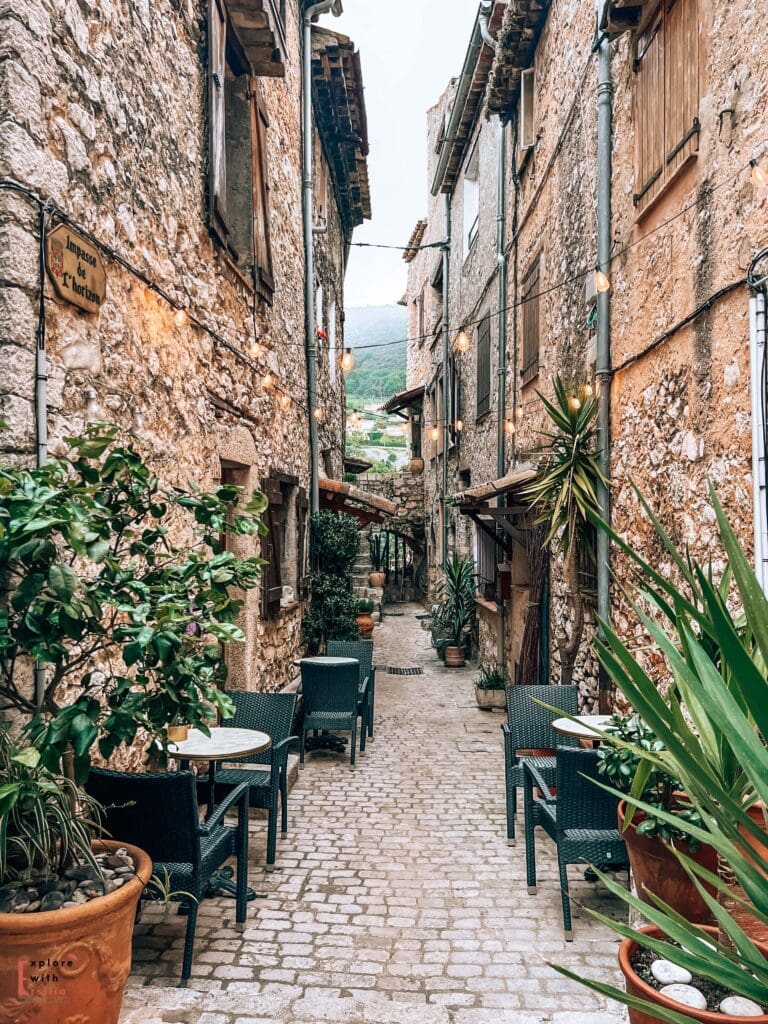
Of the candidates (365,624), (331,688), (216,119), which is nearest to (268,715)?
(331,688)

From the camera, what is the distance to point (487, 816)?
4797mm

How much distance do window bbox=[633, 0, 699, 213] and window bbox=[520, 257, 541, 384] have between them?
9.03ft

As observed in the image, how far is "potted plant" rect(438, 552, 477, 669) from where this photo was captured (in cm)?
1086

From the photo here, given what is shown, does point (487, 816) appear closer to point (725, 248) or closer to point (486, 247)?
point (725, 248)

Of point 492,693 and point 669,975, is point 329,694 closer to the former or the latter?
point 492,693

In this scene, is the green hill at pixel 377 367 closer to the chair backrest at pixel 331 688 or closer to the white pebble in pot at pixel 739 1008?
the chair backrest at pixel 331 688

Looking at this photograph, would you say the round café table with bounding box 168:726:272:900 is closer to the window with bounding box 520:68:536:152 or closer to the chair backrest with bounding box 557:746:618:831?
the chair backrest with bounding box 557:746:618:831

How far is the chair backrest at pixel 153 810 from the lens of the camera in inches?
109

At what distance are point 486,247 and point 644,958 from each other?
32.3 feet

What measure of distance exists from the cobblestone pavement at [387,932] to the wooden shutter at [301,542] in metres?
2.92

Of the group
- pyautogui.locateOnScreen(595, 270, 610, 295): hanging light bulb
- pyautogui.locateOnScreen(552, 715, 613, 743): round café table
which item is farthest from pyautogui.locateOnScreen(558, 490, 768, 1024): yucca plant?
pyautogui.locateOnScreen(595, 270, 610, 295): hanging light bulb

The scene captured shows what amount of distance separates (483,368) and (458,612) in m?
3.86

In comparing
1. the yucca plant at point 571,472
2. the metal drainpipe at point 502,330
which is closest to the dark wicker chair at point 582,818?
the yucca plant at point 571,472

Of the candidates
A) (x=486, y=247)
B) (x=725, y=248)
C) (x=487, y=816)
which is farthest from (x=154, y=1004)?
(x=486, y=247)
